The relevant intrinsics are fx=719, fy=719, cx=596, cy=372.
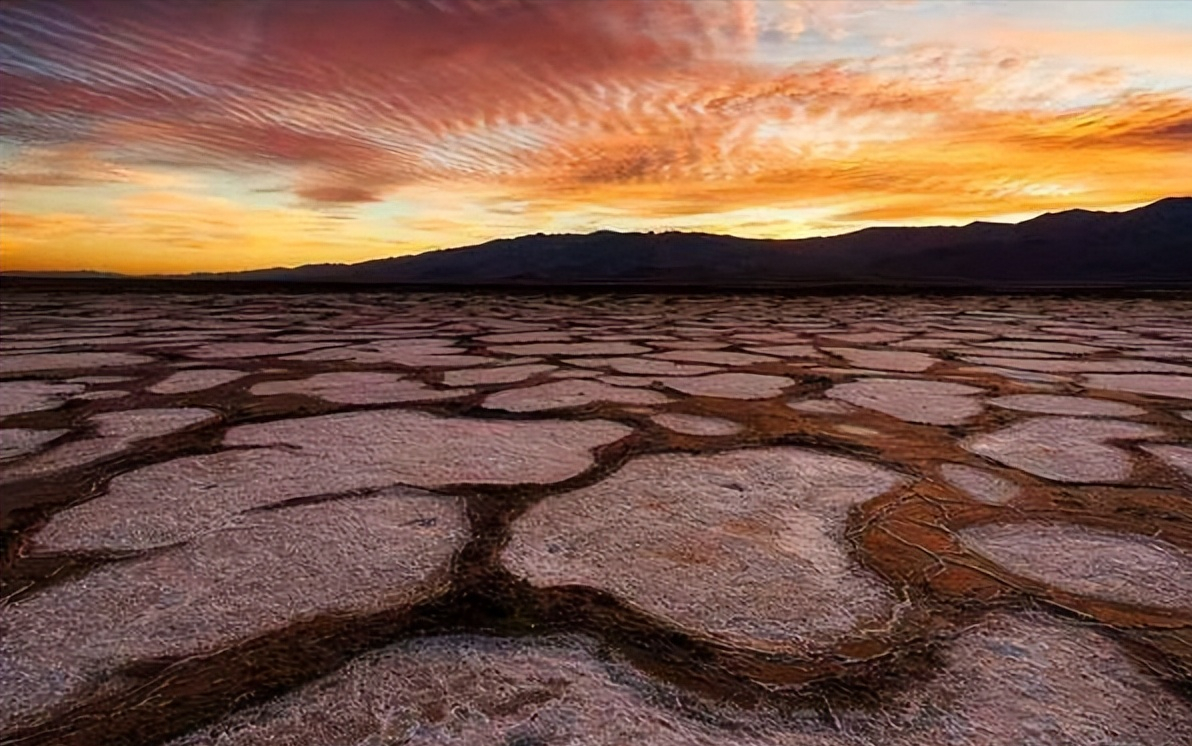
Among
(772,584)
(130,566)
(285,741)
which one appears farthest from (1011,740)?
(130,566)

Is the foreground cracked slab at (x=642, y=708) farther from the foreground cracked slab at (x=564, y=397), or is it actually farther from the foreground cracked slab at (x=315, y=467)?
the foreground cracked slab at (x=564, y=397)

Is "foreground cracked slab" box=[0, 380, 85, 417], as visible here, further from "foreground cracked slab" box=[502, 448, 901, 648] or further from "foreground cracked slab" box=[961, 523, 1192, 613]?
"foreground cracked slab" box=[961, 523, 1192, 613]

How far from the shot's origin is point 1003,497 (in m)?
0.96

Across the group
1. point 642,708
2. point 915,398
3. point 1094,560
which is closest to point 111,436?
point 642,708

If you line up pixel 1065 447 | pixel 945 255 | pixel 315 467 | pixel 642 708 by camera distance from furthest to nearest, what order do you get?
pixel 945 255
pixel 1065 447
pixel 315 467
pixel 642 708

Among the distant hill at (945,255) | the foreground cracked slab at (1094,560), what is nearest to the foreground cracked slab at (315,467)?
the foreground cracked slab at (1094,560)

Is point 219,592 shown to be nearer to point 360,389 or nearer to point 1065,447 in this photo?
point 360,389

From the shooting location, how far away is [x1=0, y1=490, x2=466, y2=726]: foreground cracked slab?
1.89 ft

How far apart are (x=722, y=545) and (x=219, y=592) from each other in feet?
1.71

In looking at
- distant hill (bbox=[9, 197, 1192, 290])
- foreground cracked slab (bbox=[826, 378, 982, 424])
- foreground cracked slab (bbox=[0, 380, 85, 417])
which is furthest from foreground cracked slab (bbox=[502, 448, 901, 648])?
distant hill (bbox=[9, 197, 1192, 290])

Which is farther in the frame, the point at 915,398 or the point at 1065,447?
the point at 915,398

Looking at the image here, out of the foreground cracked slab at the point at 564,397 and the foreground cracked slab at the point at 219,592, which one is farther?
the foreground cracked slab at the point at 564,397

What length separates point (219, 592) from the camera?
696 millimetres

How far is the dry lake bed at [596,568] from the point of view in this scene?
52 cm
